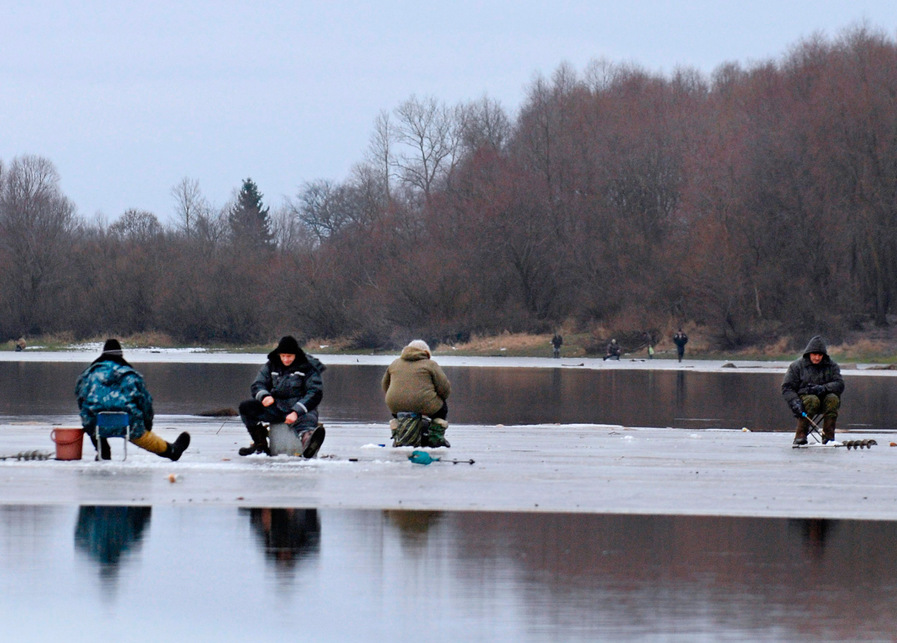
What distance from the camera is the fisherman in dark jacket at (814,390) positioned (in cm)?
1828

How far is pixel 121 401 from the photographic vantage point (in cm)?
1480

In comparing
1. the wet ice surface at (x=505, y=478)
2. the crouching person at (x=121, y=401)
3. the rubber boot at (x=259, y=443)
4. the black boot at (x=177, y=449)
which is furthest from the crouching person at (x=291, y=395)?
the crouching person at (x=121, y=401)

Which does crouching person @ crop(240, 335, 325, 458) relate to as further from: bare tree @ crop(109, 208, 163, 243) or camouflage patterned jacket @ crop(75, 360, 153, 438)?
bare tree @ crop(109, 208, 163, 243)

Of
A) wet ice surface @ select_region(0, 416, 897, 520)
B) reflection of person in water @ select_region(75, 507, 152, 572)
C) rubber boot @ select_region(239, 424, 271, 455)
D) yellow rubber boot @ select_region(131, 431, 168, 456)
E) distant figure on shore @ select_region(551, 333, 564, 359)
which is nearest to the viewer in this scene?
reflection of person in water @ select_region(75, 507, 152, 572)

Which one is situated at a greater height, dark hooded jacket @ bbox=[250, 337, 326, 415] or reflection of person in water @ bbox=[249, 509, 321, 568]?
dark hooded jacket @ bbox=[250, 337, 326, 415]

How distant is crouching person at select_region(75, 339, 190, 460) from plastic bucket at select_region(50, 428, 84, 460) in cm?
17

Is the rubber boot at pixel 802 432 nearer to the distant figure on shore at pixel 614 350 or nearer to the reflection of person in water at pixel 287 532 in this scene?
the reflection of person in water at pixel 287 532

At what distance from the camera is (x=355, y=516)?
38.2 feet

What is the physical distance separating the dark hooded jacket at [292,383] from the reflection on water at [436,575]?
3.66 metres

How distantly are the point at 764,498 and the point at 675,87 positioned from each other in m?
85.0

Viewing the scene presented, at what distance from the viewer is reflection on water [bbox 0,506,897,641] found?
306 inches

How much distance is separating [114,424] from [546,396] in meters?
22.3

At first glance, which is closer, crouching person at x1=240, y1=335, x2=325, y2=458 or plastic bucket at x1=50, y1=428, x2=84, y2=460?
plastic bucket at x1=50, y1=428, x2=84, y2=460

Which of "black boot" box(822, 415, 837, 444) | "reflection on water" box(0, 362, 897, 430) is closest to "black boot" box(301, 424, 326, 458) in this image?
"black boot" box(822, 415, 837, 444)
